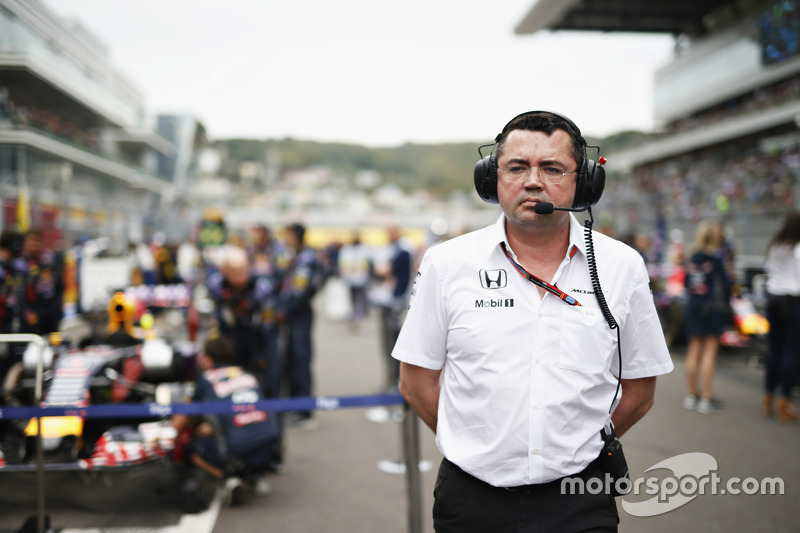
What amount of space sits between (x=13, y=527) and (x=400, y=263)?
6465 millimetres

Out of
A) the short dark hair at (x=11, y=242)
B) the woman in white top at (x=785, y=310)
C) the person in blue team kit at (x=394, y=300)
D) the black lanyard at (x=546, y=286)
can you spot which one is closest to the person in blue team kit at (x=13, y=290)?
the short dark hair at (x=11, y=242)

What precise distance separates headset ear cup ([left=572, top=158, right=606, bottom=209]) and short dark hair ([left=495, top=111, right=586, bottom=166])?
42 millimetres

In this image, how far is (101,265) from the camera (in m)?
12.2

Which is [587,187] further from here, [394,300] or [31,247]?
[31,247]

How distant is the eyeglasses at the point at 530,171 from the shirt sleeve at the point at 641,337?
39 cm

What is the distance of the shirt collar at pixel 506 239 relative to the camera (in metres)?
2.10

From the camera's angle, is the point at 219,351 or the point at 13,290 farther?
the point at 13,290

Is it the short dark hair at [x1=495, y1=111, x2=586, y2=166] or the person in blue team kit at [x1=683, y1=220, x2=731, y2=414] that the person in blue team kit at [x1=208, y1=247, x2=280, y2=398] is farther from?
the person in blue team kit at [x1=683, y1=220, x2=731, y2=414]

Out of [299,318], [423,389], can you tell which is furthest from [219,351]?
[423,389]

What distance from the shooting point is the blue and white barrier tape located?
11.4 feet

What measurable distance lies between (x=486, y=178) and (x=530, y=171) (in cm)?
28

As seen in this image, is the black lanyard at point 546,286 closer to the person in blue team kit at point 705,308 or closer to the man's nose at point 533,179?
the man's nose at point 533,179

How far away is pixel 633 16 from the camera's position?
979 inches

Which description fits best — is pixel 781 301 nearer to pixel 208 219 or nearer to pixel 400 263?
pixel 400 263
